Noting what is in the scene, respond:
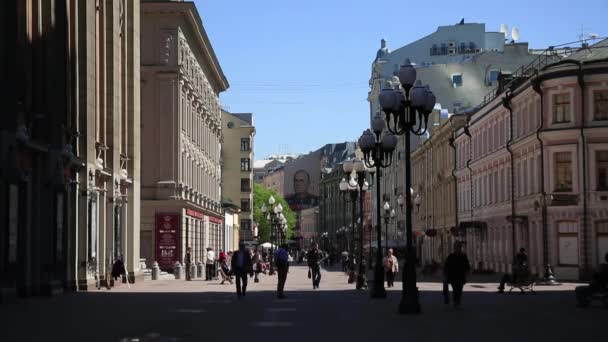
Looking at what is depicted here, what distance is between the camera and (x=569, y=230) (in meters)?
52.3

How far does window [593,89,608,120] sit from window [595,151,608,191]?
1657 mm

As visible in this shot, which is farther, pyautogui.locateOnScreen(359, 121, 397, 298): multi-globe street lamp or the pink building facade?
the pink building facade

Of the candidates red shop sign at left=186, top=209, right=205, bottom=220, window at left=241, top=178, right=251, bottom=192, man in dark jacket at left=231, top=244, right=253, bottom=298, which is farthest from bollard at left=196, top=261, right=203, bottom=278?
window at left=241, top=178, right=251, bottom=192

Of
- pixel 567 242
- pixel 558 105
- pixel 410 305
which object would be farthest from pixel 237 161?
pixel 410 305

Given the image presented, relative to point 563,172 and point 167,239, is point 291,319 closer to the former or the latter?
point 563,172

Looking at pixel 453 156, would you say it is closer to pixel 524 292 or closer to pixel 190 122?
pixel 190 122

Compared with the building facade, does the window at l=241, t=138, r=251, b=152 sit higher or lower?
higher

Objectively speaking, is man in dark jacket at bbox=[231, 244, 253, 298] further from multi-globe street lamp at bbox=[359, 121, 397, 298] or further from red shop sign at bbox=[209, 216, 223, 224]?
red shop sign at bbox=[209, 216, 223, 224]

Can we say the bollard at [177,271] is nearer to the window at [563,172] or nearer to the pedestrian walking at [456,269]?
the window at [563,172]

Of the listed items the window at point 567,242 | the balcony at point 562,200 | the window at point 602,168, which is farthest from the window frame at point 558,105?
the window at point 567,242

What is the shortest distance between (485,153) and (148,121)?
2059 centimetres

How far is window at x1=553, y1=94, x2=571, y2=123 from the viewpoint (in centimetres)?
5256

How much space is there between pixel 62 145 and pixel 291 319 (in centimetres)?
1505

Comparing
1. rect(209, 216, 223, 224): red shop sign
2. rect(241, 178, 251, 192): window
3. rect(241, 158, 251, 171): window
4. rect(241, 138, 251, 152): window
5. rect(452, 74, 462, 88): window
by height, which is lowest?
rect(209, 216, 223, 224): red shop sign
